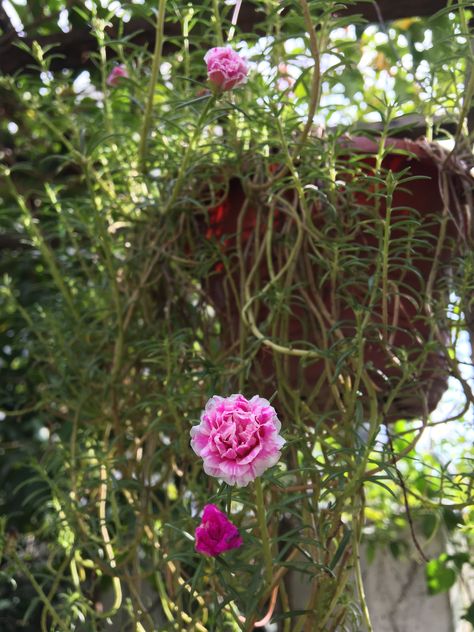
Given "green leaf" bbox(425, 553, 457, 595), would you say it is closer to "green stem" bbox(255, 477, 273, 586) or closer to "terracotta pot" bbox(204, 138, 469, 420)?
"terracotta pot" bbox(204, 138, 469, 420)

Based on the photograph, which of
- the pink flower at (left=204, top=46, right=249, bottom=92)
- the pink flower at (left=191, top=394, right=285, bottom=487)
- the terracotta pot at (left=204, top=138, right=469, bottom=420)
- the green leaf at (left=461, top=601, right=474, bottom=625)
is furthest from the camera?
the green leaf at (left=461, top=601, right=474, bottom=625)

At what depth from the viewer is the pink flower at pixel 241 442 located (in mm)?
704

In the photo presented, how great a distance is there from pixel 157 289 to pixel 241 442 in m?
0.57

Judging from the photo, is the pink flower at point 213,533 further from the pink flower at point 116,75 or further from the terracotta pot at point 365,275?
the pink flower at point 116,75

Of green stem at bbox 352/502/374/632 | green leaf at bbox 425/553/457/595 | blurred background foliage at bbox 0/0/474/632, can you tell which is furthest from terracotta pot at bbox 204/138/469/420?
green leaf at bbox 425/553/457/595

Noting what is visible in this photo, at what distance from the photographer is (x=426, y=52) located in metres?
1.24

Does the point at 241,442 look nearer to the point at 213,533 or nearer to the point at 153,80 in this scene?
the point at 213,533

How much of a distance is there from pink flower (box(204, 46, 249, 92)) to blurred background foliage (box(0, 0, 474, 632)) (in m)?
0.04

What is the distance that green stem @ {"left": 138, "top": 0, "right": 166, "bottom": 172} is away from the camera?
973 millimetres

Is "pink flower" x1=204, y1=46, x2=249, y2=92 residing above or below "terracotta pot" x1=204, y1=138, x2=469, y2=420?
above

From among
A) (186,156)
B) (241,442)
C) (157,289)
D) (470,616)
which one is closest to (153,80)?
(186,156)

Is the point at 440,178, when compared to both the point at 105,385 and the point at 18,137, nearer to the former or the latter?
the point at 105,385

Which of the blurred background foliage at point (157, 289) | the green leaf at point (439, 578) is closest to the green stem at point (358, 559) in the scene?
the blurred background foliage at point (157, 289)

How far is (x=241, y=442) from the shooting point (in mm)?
711
